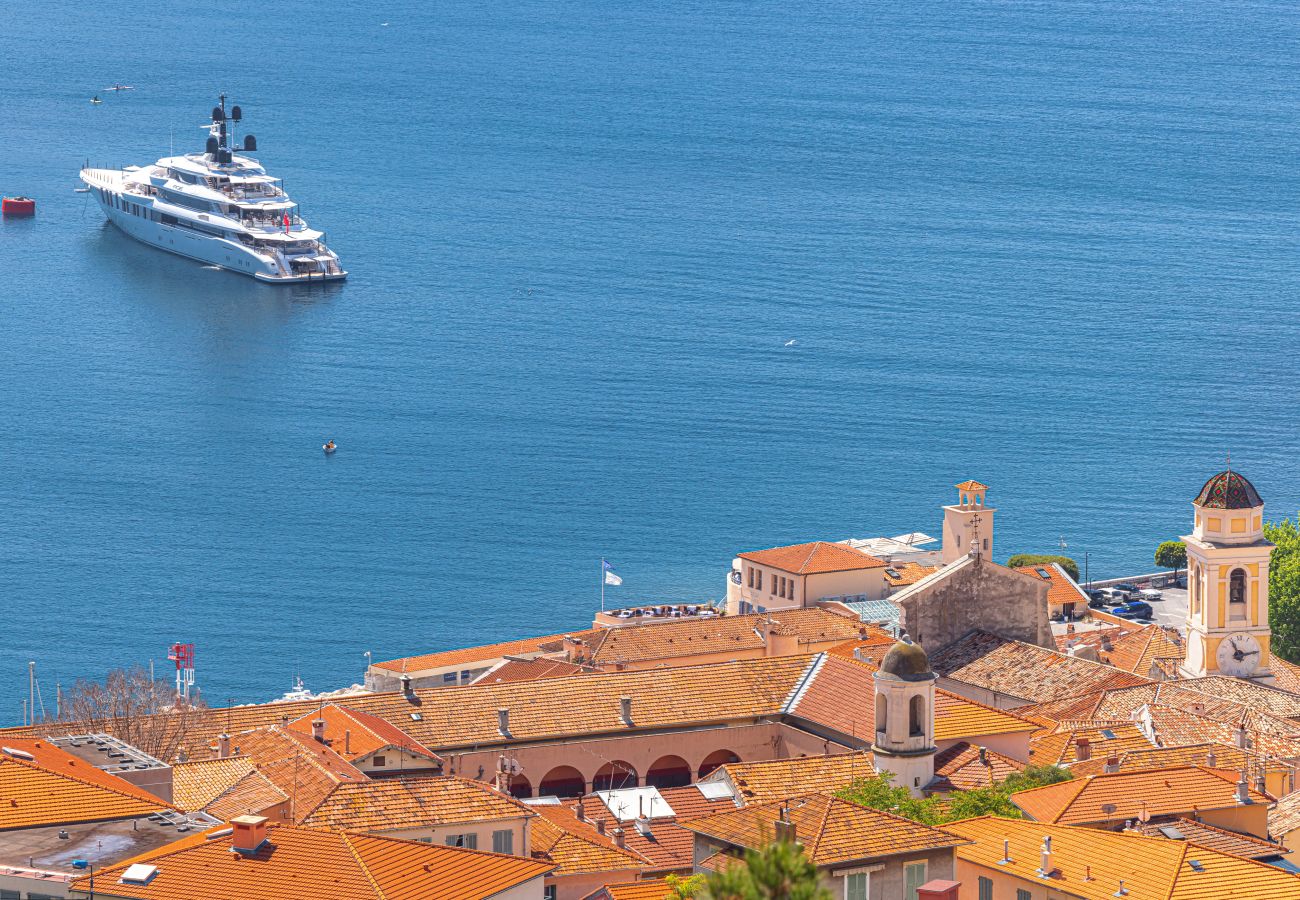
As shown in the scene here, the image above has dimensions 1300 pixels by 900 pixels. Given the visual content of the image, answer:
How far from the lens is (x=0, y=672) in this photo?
357ft

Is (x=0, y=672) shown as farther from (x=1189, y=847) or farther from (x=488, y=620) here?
(x=1189, y=847)

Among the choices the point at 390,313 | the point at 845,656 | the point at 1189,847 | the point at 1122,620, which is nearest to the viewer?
the point at 1189,847

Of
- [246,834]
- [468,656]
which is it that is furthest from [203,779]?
[468,656]

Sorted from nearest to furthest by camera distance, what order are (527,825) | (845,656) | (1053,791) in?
(527,825)
(1053,791)
(845,656)

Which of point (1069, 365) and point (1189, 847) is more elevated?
point (1069, 365)

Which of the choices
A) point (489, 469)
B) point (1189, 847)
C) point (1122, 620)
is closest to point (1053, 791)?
point (1189, 847)

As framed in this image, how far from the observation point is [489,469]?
146000 millimetres

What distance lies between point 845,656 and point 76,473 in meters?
80.4

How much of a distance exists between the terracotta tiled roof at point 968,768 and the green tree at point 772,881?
34.4 m

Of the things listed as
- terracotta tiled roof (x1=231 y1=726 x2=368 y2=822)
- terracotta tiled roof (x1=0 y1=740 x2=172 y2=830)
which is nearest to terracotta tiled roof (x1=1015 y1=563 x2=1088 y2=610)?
terracotta tiled roof (x1=231 y1=726 x2=368 y2=822)

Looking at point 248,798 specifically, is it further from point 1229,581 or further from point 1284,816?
point 1229,581

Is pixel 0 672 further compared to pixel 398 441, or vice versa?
pixel 398 441

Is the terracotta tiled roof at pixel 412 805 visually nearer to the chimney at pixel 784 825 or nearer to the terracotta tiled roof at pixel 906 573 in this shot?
the chimney at pixel 784 825

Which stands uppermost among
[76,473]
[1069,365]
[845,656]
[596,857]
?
[1069,365]
